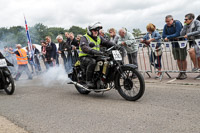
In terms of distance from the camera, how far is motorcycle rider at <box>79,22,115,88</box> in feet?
18.9

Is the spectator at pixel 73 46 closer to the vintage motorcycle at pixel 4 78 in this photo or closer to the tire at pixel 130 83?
the vintage motorcycle at pixel 4 78

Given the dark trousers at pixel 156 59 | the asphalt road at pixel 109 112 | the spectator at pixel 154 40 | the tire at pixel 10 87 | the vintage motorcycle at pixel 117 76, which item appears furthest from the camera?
the dark trousers at pixel 156 59

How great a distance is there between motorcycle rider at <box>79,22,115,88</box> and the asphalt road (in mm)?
684

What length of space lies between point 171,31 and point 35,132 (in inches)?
218

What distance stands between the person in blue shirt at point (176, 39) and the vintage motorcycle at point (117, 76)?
2.57 metres

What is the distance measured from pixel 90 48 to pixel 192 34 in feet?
10.6

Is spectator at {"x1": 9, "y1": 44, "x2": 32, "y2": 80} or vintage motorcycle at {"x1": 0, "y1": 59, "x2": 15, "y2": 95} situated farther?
spectator at {"x1": 9, "y1": 44, "x2": 32, "y2": 80}

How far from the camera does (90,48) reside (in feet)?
18.9

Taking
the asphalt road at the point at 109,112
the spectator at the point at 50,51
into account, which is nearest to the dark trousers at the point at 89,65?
the asphalt road at the point at 109,112

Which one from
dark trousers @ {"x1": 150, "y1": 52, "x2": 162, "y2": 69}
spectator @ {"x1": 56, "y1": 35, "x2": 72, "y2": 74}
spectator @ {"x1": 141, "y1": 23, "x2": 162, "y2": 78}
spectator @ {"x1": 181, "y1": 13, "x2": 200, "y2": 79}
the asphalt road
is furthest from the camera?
spectator @ {"x1": 56, "y1": 35, "x2": 72, "y2": 74}

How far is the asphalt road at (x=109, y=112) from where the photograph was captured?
147 inches

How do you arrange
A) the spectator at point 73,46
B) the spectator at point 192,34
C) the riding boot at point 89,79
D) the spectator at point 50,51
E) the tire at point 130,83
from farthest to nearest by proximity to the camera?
the spectator at point 50,51
the spectator at point 73,46
the spectator at point 192,34
the riding boot at point 89,79
the tire at point 130,83

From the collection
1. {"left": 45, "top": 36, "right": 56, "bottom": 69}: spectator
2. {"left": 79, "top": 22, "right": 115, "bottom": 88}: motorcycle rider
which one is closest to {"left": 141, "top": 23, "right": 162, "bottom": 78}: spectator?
{"left": 79, "top": 22, "right": 115, "bottom": 88}: motorcycle rider

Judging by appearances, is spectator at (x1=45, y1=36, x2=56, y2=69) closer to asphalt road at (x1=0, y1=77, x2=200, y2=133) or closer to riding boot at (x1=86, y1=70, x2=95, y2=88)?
asphalt road at (x1=0, y1=77, x2=200, y2=133)
